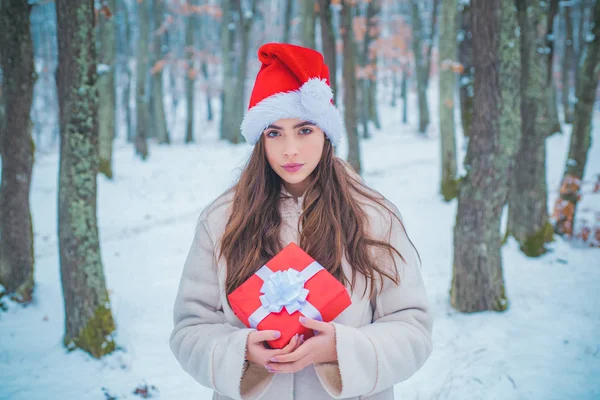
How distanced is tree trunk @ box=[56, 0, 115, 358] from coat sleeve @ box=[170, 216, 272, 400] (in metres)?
2.45

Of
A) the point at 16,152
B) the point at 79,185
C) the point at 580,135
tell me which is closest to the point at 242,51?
the point at 16,152

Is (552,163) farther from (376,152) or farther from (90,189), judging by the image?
(90,189)

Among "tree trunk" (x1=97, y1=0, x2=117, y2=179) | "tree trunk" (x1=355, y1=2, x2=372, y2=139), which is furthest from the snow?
"tree trunk" (x1=355, y1=2, x2=372, y2=139)

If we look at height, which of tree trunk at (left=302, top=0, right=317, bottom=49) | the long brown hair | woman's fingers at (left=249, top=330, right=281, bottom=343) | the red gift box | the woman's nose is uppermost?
tree trunk at (left=302, top=0, right=317, bottom=49)

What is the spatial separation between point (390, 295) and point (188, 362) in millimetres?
820

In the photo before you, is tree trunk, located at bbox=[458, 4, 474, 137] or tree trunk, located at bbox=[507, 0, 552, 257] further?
tree trunk, located at bbox=[458, 4, 474, 137]

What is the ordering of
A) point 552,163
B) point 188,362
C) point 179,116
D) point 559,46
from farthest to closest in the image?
point 179,116 → point 559,46 → point 552,163 → point 188,362

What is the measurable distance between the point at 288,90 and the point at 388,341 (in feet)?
3.40

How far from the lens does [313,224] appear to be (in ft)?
5.33

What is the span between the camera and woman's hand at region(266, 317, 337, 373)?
1.31 m

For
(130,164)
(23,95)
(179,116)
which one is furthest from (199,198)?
(179,116)

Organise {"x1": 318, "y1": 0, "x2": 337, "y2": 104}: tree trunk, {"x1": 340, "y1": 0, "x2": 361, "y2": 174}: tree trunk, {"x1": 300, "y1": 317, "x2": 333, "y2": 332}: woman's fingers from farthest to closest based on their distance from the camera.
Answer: {"x1": 340, "y1": 0, "x2": 361, "y2": 174}: tree trunk
{"x1": 318, "y1": 0, "x2": 337, "y2": 104}: tree trunk
{"x1": 300, "y1": 317, "x2": 333, "y2": 332}: woman's fingers

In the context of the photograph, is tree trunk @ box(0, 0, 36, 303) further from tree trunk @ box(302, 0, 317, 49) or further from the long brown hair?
tree trunk @ box(302, 0, 317, 49)

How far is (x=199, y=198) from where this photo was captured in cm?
1048
